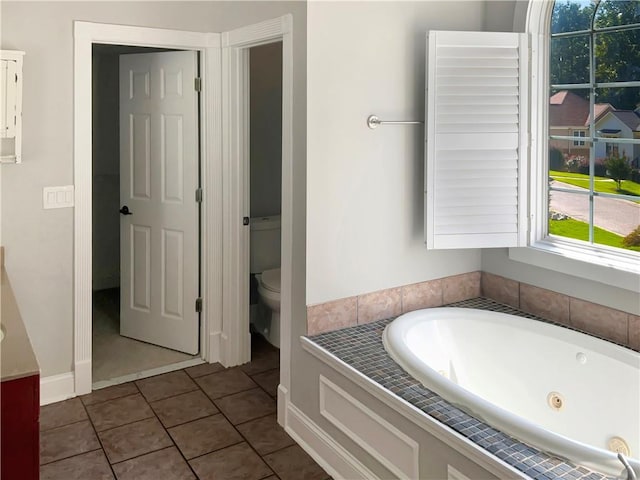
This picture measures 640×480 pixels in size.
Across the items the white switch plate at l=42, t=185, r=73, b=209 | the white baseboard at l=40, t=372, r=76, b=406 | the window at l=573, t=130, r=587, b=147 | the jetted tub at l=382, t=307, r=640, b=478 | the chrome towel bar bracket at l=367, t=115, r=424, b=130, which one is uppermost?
the chrome towel bar bracket at l=367, t=115, r=424, b=130

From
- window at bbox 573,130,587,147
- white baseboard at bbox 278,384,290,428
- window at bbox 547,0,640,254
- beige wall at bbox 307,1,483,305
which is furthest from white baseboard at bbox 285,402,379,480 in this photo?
window at bbox 573,130,587,147

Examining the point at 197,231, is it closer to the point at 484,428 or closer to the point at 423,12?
the point at 423,12

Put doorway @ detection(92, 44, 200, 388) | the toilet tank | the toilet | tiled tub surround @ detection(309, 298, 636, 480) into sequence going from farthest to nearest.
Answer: the toilet tank < the toilet < doorway @ detection(92, 44, 200, 388) < tiled tub surround @ detection(309, 298, 636, 480)

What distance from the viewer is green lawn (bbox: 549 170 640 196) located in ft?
8.16

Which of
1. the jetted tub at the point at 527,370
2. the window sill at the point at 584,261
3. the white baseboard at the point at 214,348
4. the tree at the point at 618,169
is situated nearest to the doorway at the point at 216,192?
the white baseboard at the point at 214,348

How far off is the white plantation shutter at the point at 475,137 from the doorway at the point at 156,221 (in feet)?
4.68

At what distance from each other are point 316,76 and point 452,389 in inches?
53.7

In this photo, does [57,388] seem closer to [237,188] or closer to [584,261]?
[237,188]

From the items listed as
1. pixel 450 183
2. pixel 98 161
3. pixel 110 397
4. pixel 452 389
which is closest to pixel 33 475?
pixel 452 389

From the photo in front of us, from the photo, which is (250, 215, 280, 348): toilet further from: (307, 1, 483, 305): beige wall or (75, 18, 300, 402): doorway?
(307, 1, 483, 305): beige wall

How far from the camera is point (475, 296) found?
3.10 m

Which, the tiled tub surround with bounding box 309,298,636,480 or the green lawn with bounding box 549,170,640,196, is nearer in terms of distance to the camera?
the tiled tub surround with bounding box 309,298,636,480

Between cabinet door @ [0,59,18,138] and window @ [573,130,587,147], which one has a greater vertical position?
cabinet door @ [0,59,18,138]

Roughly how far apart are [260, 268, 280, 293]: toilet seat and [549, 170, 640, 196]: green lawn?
168 centimetres
